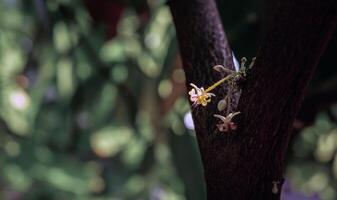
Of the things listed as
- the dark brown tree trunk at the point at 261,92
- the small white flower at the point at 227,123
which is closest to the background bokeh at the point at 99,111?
the dark brown tree trunk at the point at 261,92

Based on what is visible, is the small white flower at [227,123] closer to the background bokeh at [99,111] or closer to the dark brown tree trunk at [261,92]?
the dark brown tree trunk at [261,92]

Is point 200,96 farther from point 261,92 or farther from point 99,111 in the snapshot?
point 99,111

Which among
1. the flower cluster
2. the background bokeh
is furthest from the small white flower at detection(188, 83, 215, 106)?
the background bokeh

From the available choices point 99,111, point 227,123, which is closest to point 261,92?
point 227,123

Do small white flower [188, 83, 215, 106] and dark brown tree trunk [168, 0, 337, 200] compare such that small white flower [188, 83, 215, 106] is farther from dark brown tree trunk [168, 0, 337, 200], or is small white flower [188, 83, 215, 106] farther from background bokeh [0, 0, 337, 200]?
background bokeh [0, 0, 337, 200]

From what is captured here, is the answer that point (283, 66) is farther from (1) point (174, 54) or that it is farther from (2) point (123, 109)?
(2) point (123, 109)
